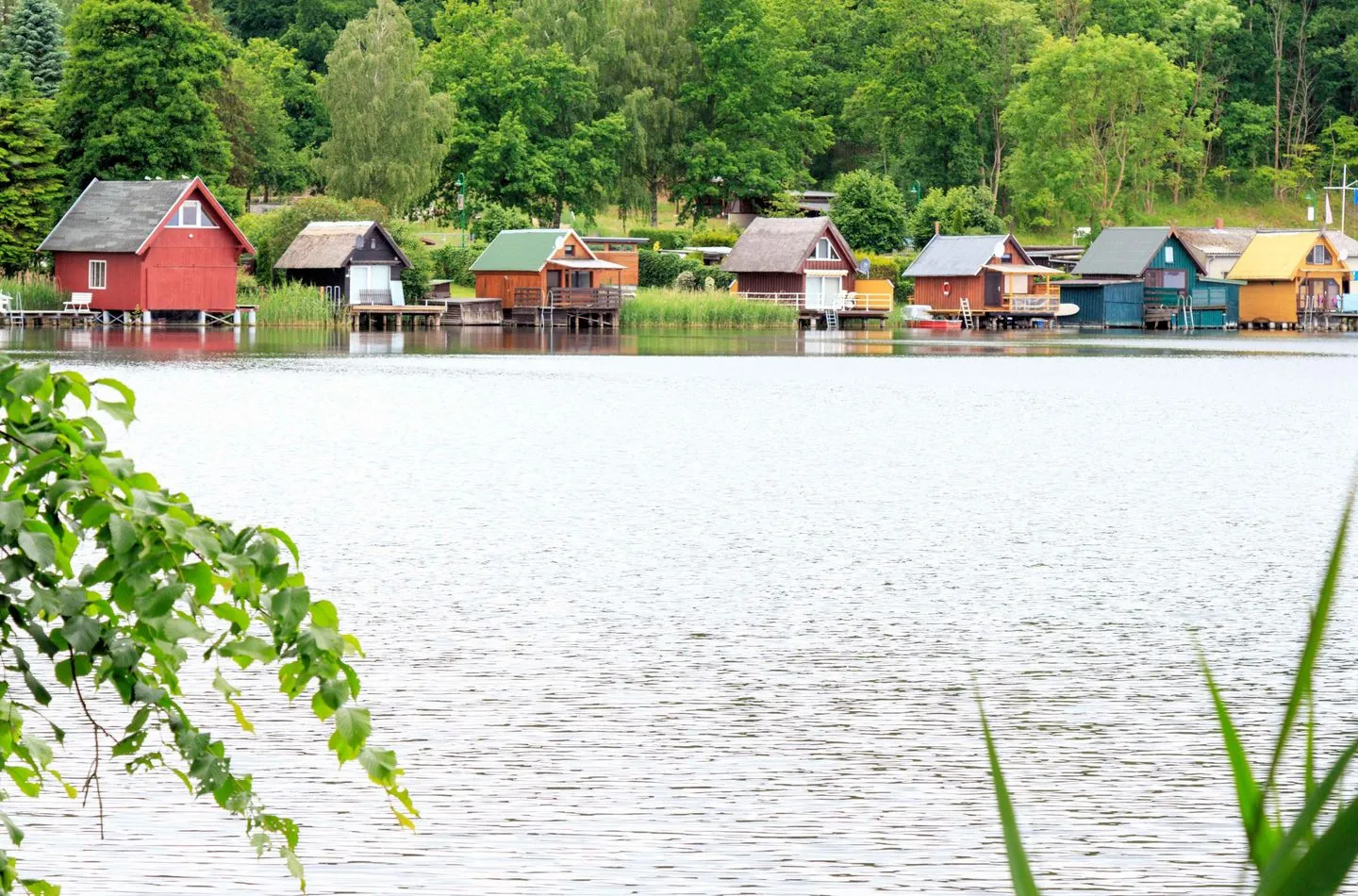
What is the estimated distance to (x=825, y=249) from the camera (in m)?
89.9

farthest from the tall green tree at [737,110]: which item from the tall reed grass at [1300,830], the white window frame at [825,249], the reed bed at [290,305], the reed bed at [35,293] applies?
the tall reed grass at [1300,830]

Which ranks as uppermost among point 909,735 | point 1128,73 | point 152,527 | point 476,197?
point 1128,73

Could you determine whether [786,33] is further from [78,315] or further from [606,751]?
[606,751]

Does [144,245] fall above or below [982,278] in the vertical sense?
above

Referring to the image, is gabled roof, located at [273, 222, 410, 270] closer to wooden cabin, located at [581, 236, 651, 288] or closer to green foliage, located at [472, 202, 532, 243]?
green foliage, located at [472, 202, 532, 243]

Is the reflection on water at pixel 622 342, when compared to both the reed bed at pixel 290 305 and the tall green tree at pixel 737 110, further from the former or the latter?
the tall green tree at pixel 737 110

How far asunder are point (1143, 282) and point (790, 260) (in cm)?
2121

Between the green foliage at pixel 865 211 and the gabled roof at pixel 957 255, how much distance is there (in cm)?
443

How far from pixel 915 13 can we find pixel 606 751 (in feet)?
343

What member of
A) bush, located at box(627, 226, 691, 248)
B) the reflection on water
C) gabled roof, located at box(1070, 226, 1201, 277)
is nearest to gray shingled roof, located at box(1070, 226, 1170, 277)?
gabled roof, located at box(1070, 226, 1201, 277)

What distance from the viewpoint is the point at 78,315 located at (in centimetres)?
7306

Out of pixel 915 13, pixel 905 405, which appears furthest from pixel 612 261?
pixel 905 405

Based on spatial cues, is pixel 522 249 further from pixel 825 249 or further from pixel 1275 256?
pixel 1275 256

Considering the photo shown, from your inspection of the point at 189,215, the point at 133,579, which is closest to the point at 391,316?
the point at 189,215
